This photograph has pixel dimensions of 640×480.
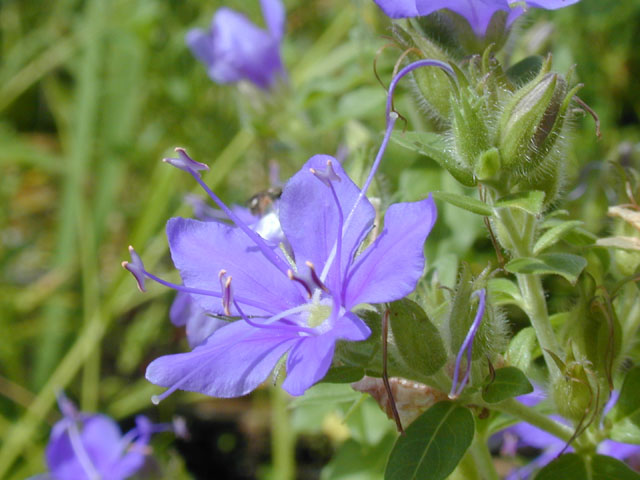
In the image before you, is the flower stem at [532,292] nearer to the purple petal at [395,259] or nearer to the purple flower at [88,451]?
the purple petal at [395,259]

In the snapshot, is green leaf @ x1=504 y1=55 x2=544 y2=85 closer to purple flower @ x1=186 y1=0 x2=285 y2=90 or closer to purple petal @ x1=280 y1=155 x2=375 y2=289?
purple petal @ x1=280 y1=155 x2=375 y2=289

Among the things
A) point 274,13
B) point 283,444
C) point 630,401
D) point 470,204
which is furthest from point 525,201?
point 283,444

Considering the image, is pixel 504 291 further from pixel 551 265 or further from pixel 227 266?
pixel 227 266

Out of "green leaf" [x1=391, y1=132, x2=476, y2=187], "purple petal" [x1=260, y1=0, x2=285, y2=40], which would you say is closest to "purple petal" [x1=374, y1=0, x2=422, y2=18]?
"green leaf" [x1=391, y1=132, x2=476, y2=187]

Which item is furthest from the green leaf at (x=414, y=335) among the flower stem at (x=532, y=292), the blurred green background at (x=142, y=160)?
the blurred green background at (x=142, y=160)

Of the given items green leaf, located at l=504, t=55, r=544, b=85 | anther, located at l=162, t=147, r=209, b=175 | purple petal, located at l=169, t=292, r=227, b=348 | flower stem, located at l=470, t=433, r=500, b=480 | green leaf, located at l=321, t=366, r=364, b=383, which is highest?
green leaf, located at l=504, t=55, r=544, b=85

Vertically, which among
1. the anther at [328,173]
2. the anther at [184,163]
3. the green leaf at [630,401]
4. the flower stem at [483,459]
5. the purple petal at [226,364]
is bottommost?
the flower stem at [483,459]
